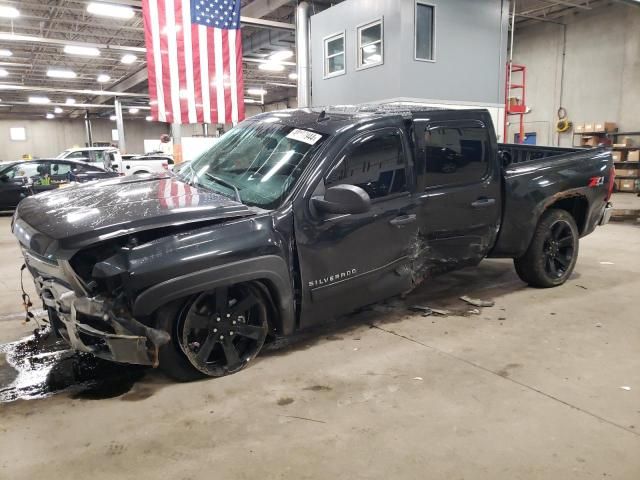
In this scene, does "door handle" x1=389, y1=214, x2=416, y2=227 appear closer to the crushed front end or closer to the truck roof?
the truck roof

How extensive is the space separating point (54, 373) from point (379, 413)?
2096 mm

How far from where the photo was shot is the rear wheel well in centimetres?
483

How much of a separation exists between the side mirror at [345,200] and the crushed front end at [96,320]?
121 cm

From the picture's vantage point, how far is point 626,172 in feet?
49.0

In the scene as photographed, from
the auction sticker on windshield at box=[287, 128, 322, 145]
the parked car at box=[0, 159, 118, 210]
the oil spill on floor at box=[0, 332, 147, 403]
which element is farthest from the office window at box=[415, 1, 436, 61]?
the oil spill on floor at box=[0, 332, 147, 403]

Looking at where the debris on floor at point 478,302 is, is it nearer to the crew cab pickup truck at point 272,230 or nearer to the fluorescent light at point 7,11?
the crew cab pickup truck at point 272,230

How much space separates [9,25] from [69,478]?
17.8 meters

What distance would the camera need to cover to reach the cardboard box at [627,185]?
49.2 ft

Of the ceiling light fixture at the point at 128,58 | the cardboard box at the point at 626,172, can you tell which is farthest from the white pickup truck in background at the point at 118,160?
the cardboard box at the point at 626,172

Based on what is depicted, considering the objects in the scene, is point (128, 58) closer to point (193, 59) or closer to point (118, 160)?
point (118, 160)

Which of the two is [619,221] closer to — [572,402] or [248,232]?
[572,402]

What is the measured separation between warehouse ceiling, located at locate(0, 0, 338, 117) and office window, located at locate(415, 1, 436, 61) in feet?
10.1

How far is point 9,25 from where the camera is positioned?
15406 millimetres

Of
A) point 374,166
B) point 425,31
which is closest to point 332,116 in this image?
point 374,166
